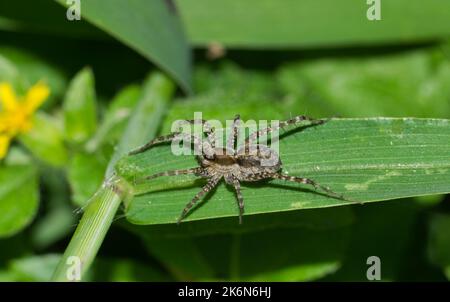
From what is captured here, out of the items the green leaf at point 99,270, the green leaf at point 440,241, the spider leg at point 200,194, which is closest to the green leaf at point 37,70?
the green leaf at point 99,270

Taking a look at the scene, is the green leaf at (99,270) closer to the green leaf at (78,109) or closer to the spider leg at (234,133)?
the green leaf at (78,109)

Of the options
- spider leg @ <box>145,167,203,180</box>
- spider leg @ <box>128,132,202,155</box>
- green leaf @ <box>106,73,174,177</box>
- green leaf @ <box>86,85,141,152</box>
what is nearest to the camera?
spider leg @ <box>145,167,203,180</box>

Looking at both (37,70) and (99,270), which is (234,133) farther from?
(37,70)

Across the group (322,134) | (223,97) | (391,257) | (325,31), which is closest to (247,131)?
(322,134)

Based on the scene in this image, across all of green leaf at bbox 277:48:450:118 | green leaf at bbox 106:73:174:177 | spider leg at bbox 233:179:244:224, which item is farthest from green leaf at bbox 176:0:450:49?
spider leg at bbox 233:179:244:224

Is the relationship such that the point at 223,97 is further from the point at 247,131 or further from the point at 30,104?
the point at 30,104

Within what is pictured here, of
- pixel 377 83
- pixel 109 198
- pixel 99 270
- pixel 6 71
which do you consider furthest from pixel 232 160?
pixel 377 83

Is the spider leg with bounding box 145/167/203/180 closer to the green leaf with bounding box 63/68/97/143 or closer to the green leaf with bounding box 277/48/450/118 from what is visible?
the green leaf with bounding box 63/68/97/143
